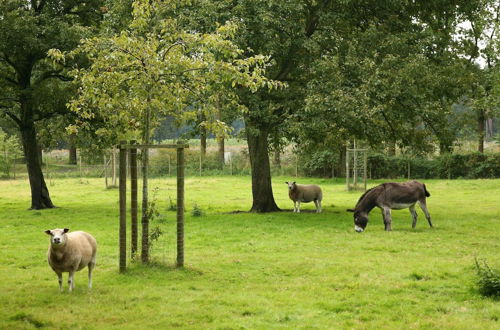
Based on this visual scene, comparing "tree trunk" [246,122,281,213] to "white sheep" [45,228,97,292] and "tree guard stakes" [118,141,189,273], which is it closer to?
"tree guard stakes" [118,141,189,273]

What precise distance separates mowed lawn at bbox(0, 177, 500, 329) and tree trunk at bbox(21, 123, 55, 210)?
3262mm

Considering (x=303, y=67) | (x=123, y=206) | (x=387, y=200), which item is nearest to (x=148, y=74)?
(x=123, y=206)

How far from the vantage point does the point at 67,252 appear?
1127 cm

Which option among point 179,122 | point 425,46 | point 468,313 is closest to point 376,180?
point 425,46

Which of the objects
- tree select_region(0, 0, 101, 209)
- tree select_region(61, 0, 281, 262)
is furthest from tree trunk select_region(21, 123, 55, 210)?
tree select_region(61, 0, 281, 262)

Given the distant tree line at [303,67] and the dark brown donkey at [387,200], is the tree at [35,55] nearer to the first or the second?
the distant tree line at [303,67]

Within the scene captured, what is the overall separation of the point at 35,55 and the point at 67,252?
18110 millimetres

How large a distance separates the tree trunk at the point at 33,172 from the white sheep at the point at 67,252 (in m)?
17.7

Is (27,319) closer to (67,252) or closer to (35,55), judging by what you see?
(67,252)

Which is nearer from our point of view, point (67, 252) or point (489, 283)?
point (489, 283)

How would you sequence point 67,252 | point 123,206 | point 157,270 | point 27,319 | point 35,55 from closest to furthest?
point 27,319, point 67,252, point 123,206, point 157,270, point 35,55

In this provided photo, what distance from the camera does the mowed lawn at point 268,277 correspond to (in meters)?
9.78

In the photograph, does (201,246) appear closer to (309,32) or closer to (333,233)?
(333,233)

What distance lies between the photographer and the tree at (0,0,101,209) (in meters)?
24.8
